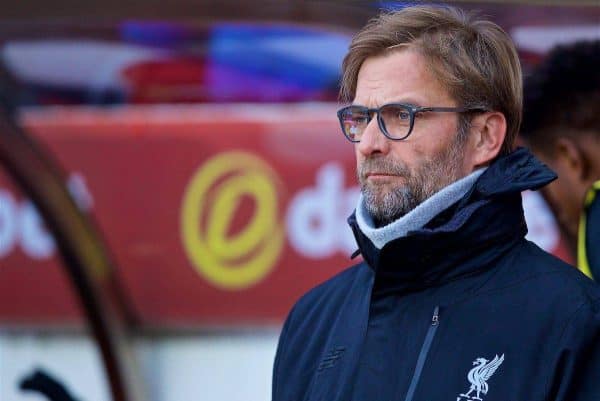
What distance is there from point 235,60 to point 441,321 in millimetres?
2488

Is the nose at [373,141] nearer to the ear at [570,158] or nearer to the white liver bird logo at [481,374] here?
the white liver bird logo at [481,374]

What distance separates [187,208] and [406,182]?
7.50ft

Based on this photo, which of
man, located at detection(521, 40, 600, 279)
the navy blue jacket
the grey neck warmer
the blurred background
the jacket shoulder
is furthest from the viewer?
the blurred background

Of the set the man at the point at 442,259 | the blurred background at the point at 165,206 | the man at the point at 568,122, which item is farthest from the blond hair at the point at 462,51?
the blurred background at the point at 165,206

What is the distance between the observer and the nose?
1673 millimetres

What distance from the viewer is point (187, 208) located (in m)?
3.88

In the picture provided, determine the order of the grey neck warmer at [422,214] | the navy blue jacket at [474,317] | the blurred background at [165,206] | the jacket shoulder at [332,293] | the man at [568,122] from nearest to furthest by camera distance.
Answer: the navy blue jacket at [474,317] → the grey neck warmer at [422,214] → the jacket shoulder at [332,293] → the man at [568,122] → the blurred background at [165,206]

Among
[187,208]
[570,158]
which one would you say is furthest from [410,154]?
[187,208]

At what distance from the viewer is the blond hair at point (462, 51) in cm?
171

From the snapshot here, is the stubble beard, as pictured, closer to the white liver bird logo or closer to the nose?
the nose

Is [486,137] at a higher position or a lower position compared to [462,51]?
lower

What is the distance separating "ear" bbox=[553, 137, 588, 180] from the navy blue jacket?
2.05 ft

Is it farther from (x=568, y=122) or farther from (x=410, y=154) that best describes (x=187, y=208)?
(x=410, y=154)

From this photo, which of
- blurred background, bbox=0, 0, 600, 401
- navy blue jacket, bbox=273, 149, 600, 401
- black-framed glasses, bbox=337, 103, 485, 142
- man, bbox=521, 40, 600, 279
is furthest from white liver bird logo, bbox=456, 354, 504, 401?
blurred background, bbox=0, 0, 600, 401
